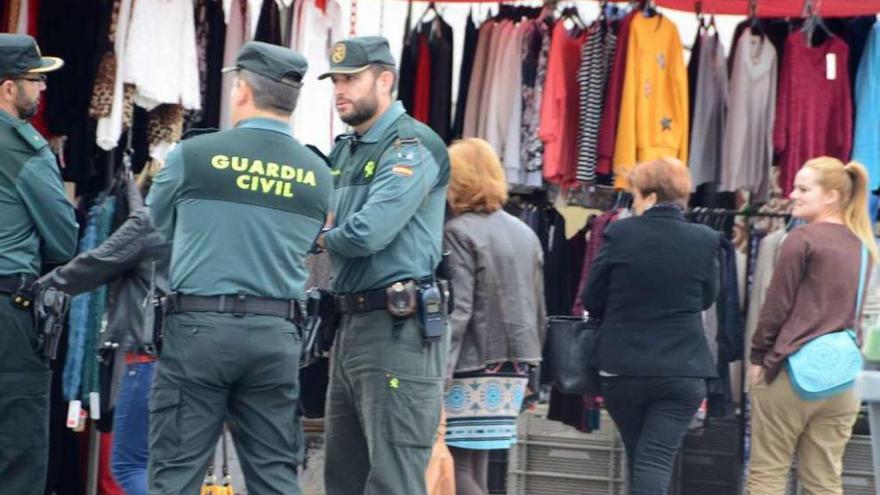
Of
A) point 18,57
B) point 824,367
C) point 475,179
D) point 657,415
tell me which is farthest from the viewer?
point 824,367

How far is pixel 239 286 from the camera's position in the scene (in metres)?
6.20

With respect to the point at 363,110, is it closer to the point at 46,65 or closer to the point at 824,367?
the point at 46,65

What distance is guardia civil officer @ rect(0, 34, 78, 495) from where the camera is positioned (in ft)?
23.3

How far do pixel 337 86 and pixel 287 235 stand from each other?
2.75 feet

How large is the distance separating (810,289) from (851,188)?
577 mm

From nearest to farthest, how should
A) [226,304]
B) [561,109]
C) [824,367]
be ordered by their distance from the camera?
[226,304], [824,367], [561,109]

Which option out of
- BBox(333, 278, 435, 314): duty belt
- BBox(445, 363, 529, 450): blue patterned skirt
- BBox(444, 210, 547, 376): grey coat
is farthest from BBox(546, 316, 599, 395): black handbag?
BBox(333, 278, 435, 314): duty belt

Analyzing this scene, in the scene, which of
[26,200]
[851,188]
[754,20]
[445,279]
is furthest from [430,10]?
[26,200]

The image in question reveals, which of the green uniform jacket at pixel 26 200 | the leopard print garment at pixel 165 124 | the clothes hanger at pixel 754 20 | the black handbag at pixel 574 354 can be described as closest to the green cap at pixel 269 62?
the green uniform jacket at pixel 26 200

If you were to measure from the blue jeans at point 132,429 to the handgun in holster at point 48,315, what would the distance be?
58 centimetres

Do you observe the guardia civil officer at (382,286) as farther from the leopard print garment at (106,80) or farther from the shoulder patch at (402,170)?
the leopard print garment at (106,80)

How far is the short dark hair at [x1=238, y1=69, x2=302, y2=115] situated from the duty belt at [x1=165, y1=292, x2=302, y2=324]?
27.9 inches

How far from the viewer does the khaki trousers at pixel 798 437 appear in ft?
28.2

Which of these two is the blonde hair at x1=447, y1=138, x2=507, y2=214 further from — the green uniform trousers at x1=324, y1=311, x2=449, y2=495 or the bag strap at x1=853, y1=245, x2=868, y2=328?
the bag strap at x1=853, y1=245, x2=868, y2=328
